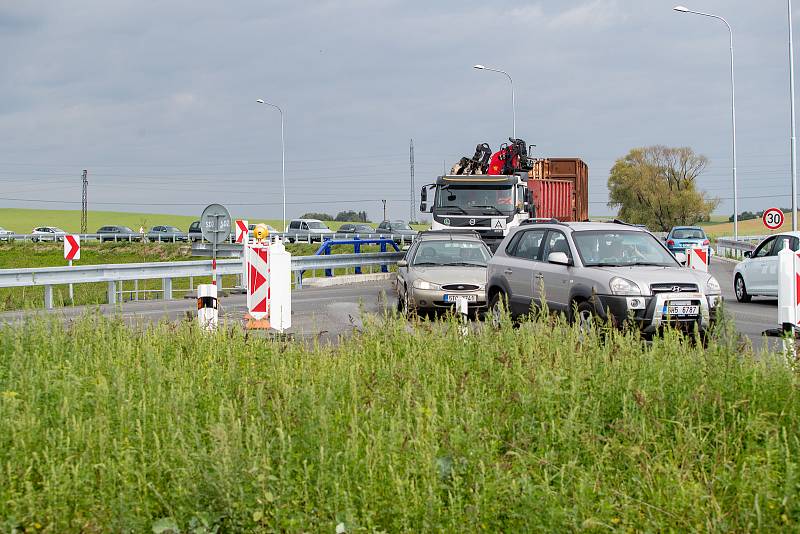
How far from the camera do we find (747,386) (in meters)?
7.22

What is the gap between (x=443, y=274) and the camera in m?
18.6

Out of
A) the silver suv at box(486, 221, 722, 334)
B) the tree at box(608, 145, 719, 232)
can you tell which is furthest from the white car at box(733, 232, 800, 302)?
the tree at box(608, 145, 719, 232)

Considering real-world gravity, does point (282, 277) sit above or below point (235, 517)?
above

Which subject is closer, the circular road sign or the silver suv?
the silver suv

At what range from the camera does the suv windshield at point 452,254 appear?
19.6 m

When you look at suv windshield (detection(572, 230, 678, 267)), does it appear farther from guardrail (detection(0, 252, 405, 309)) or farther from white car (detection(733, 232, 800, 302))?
guardrail (detection(0, 252, 405, 309))

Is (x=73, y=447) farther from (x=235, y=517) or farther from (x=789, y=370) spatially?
(x=789, y=370)

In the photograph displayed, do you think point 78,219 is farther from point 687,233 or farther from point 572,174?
point 572,174

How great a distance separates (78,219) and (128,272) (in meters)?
104

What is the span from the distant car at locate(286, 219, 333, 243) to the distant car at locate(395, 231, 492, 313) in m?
51.9

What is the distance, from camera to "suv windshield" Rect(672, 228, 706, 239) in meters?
51.1

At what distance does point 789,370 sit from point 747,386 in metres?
0.50

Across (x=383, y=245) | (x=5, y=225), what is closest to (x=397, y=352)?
(x=383, y=245)

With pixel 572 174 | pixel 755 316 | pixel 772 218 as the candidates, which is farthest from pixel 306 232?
pixel 755 316
